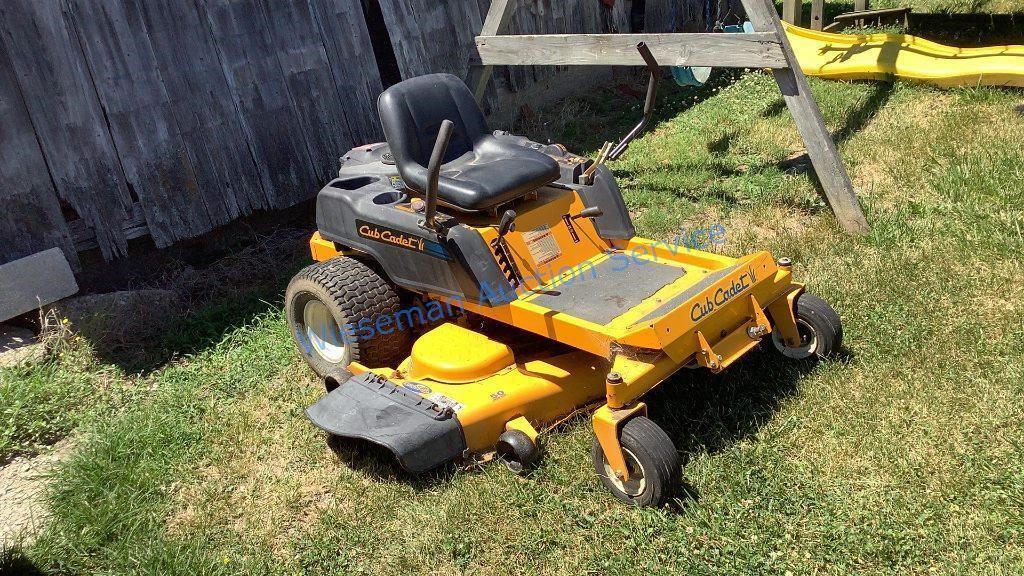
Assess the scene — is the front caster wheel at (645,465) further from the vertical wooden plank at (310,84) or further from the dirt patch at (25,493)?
the vertical wooden plank at (310,84)

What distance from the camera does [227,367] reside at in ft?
15.3

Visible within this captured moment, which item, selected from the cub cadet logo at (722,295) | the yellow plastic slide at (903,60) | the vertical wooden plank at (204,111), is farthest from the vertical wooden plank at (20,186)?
the yellow plastic slide at (903,60)

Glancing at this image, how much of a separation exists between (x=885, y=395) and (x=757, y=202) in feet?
7.38

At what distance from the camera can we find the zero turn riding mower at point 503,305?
3256mm

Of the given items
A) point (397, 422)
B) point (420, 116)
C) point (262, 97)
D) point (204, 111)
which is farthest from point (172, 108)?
point (397, 422)

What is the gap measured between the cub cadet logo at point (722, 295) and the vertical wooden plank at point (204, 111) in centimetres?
386

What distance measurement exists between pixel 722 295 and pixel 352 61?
4.11 metres

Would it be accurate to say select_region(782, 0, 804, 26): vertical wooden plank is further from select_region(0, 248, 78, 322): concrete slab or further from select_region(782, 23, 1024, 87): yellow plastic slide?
select_region(0, 248, 78, 322): concrete slab

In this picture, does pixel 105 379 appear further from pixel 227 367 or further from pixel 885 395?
pixel 885 395

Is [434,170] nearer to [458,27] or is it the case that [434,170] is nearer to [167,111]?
[167,111]

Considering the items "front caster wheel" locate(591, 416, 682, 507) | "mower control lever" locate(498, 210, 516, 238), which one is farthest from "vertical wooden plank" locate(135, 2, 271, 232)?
"front caster wheel" locate(591, 416, 682, 507)

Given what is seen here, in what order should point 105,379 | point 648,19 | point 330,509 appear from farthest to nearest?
1. point 648,19
2. point 105,379
3. point 330,509

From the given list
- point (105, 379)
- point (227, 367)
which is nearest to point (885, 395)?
point (227, 367)

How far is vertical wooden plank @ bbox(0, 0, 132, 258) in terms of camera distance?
4.96 metres
